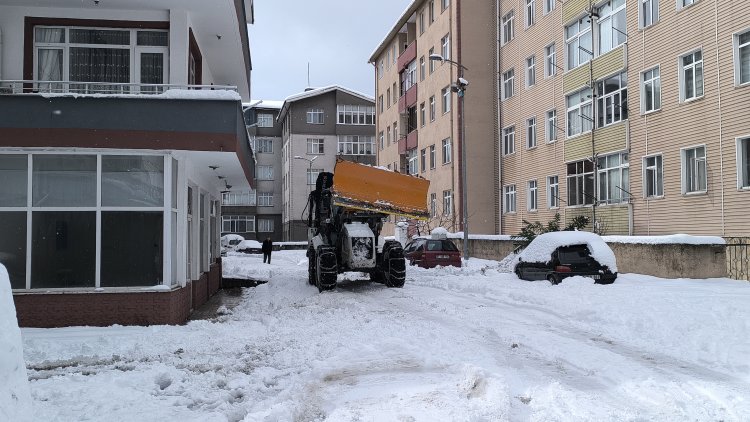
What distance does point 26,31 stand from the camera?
43.1 feet

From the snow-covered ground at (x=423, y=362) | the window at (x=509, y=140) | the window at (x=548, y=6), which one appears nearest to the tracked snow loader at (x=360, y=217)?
the snow-covered ground at (x=423, y=362)

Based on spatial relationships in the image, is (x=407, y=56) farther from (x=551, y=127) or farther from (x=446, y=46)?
(x=551, y=127)

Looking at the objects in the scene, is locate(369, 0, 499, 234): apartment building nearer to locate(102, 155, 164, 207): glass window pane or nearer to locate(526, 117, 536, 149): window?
locate(526, 117, 536, 149): window

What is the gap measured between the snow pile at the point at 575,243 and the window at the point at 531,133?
15435 millimetres

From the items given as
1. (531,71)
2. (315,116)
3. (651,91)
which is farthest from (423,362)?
(315,116)

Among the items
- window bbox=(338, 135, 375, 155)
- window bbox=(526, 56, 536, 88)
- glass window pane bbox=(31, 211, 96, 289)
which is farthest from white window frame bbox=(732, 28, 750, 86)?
window bbox=(338, 135, 375, 155)

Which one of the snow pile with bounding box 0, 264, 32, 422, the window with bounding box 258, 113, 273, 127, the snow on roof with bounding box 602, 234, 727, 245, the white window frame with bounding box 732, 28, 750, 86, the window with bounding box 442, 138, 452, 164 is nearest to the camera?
the snow pile with bounding box 0, 264, 32, 422

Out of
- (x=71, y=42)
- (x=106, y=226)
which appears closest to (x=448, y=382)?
(x=106, y=226)

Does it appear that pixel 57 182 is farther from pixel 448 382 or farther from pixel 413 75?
pixel 413 75

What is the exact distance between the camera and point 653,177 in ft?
76.3

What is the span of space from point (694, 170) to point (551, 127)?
1079 cm

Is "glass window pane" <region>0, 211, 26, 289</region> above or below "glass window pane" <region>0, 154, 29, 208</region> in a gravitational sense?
below

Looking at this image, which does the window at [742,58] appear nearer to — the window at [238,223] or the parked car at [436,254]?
the parked car at [436,254]

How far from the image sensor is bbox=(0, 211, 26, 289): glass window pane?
38.1 ft
